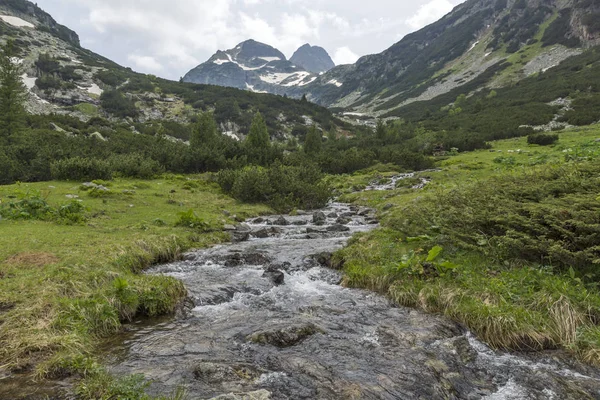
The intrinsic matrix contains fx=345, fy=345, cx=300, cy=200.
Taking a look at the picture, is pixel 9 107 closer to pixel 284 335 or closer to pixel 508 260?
pixel 284 335

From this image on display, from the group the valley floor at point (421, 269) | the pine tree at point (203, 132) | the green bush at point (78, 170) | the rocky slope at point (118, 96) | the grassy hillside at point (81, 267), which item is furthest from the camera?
the rocky slope at point (118, 96)

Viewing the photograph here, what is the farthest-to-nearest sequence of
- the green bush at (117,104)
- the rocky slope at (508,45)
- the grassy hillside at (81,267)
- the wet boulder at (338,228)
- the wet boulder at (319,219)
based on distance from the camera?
the rocky slope at (508,45) → the green bush at (117,104) → the wet boulder at (319,219) → the wet boulder at (338,228) → the grassy hillside at (81,267)

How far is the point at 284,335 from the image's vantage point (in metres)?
8.36

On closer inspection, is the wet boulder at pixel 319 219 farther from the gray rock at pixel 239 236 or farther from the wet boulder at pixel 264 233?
the gray rock at pixel 239 236

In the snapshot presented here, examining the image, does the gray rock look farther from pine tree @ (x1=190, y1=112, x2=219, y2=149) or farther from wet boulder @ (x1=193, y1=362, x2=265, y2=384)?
pine tree @ (x1=190, y1=112, x2=219, y2=149)

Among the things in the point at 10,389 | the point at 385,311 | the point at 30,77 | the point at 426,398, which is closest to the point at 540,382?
the point at 426,398

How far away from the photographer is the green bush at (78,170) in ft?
93.7

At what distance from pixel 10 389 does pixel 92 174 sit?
27.4 meters

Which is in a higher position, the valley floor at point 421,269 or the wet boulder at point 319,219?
the valley floor at point 421,269

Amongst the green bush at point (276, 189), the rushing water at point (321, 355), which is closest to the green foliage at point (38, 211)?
the rushing water at point (321, 355)

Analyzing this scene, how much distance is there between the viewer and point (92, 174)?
97.0 feet

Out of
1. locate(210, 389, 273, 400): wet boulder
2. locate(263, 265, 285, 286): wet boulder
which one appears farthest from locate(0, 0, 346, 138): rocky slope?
locate(210, 389, 273, 400): wet boulder

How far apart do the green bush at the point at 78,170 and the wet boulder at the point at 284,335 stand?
27317 millimetres

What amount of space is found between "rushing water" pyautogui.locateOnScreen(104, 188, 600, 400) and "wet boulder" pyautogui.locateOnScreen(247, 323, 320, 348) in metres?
0.02
